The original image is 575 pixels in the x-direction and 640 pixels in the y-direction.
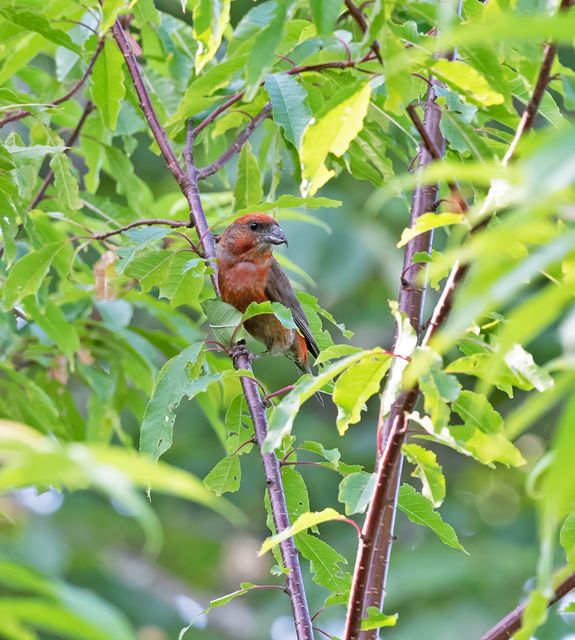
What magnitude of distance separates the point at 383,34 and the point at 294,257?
7314 millimetres

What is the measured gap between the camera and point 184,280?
266cm

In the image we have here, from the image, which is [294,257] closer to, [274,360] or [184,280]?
[274,360]

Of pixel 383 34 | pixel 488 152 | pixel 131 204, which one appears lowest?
pixel 488 152

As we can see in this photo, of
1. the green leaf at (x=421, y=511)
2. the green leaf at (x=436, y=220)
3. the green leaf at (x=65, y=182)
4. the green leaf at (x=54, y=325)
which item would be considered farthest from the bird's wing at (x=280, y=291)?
the green leaf at (x=436, y=220)

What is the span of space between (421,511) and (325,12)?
1191 millimetres

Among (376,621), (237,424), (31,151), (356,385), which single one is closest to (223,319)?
(237,424)

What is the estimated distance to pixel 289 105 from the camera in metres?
2.34

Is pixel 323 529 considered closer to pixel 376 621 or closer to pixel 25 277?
pixel 25 277

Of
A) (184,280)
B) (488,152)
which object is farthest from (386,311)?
(488,152)

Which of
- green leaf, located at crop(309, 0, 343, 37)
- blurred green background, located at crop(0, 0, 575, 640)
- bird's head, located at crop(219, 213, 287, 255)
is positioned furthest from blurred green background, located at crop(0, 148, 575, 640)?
green leaf, located at crop(309, 0, 343, 37)

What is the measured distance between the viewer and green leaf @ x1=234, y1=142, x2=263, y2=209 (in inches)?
126

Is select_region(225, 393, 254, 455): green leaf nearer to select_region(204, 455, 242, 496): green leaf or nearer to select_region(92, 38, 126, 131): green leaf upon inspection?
select_region(204, 455, 242, 496): green leaf

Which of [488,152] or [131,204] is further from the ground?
[131,204]

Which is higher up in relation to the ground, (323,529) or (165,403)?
(323,529)
